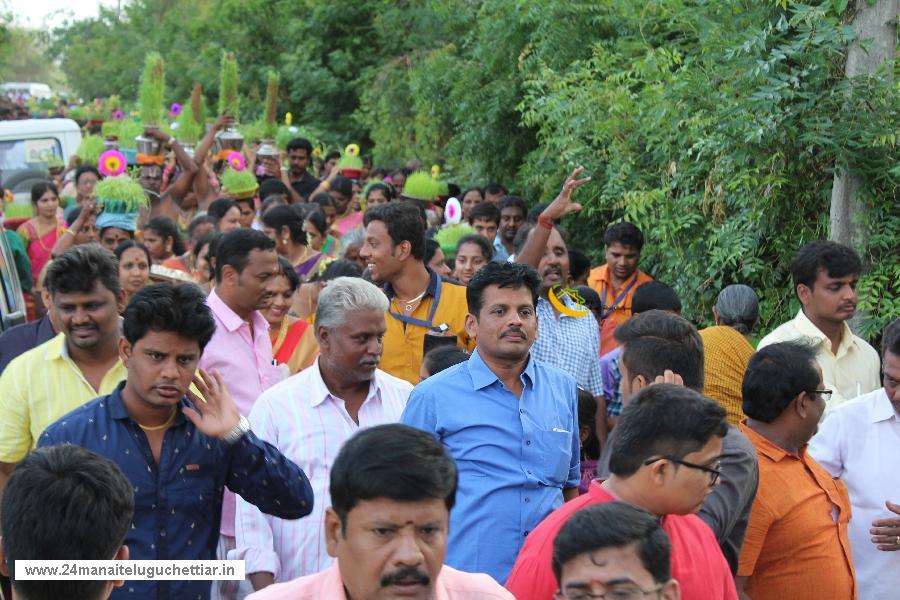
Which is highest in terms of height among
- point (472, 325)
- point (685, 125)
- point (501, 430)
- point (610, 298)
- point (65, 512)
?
point (685, 125)

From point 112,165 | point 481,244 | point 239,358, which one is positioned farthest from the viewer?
point 112,165

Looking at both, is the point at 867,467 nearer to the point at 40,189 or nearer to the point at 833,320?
the point at 833,320

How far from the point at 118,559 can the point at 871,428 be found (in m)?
3.41

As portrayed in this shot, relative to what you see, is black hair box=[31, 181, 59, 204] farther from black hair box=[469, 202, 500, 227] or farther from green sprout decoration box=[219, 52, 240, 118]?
green sprout decoration box=[219, 52, 240, 118]

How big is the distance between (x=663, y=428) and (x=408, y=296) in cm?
314

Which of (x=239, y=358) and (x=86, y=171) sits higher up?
(x=86, y=171)

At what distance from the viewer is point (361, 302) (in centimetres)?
486

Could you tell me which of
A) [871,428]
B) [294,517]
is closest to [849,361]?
[871,428]

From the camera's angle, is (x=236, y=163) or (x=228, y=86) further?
(x=228, y=86)

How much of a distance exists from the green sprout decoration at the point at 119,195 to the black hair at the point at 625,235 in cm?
413

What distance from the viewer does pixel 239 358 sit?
5.55 m

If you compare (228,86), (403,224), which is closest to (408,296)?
(403,224)

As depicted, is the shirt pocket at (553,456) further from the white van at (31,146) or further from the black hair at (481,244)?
the white van at (31,146)

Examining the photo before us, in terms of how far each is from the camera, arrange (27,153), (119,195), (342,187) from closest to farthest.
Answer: (119,195), (342,187), (27,153)
